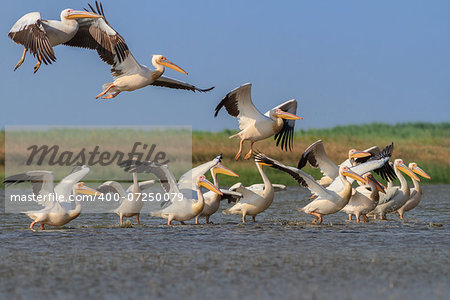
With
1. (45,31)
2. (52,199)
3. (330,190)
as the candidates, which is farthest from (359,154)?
(45,31)

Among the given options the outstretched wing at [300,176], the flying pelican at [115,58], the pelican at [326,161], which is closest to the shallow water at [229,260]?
the outstretched wing at [300,176]

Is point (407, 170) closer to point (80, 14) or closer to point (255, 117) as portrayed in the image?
point (255, 117)

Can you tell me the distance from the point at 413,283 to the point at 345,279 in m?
0.67

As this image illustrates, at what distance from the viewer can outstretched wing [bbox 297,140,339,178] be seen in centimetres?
1373

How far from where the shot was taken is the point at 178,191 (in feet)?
40.7

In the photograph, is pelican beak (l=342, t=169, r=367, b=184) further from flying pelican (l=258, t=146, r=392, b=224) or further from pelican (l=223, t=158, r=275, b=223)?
pelican (l=223, t=158, r=275, b=223)

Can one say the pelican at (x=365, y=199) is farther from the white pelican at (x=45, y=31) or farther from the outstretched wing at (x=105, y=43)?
the white pelican at (x=45, y=31)

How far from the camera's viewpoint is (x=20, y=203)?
18891 millimetres

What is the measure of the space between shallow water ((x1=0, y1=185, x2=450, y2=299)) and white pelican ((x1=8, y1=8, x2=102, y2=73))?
2.64 m

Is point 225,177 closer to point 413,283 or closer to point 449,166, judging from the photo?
point 449,166

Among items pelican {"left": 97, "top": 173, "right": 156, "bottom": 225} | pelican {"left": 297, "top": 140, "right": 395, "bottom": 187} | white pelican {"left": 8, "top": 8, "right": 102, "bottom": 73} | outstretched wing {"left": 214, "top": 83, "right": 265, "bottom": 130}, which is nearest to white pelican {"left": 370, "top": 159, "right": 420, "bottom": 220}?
pelican {"left": 297, "top": 140, "right": 395, "bottom": 187}

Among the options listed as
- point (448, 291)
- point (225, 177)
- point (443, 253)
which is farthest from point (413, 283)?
point (225, 177)

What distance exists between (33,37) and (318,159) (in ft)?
20.5

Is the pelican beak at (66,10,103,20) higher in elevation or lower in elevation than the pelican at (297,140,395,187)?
higher
